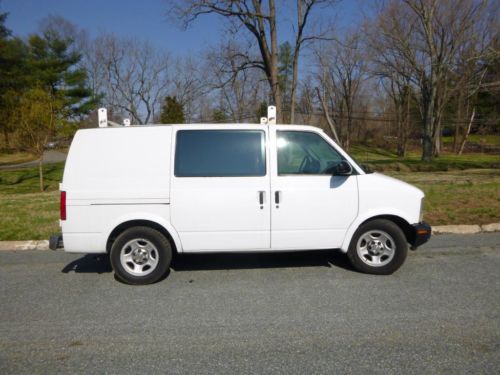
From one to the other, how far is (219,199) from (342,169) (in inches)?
62.9

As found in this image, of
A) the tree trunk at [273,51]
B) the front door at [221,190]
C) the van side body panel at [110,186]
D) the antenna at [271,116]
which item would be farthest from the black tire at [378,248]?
the tree trunk at [273,51]

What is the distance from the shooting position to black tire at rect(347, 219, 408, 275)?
4.48m

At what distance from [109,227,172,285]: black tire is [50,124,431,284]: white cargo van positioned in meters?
0.01

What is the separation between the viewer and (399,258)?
14.7 ft

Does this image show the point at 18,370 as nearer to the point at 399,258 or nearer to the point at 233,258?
the point at 233,258

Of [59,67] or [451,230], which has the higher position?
[59,67]

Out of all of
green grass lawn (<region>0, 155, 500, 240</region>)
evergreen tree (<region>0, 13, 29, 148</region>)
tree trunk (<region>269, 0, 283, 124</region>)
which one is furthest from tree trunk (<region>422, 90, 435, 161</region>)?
evergreen tree (<region>0, 13, 29, 148</region>)

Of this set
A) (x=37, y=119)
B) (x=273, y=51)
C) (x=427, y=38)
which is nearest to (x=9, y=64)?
(x=37, y=119)

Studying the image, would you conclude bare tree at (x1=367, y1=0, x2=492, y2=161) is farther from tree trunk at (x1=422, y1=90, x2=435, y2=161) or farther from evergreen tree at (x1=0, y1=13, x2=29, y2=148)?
evergreen tree at (x1=0, y1=13, x2=29, y2=148)

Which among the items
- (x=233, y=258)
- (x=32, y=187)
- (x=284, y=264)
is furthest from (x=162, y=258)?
(x=32, y=187)

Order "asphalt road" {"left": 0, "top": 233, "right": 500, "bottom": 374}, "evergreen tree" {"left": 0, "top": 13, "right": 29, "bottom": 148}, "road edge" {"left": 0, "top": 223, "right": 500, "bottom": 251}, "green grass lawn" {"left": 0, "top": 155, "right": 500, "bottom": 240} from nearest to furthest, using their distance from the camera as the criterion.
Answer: "asphalt road" {"left": 0, "top": 233, "right": 500, "bottom": 374} < "road edge" {"left": 0, "top": 223, "right": 500, "bottom": 251} < "green grass lawn" {"left": 0, "top": 155, "right": 500, "bottom": 240} < "evergreen tree" {"left": 0, "top": 13, "right": 29, "bottom": 148}

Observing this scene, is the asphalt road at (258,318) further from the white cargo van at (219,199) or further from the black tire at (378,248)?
the white cargo van at (219,199)

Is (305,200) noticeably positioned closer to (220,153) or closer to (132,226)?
(220,153)

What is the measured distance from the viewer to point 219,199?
4281 mm
